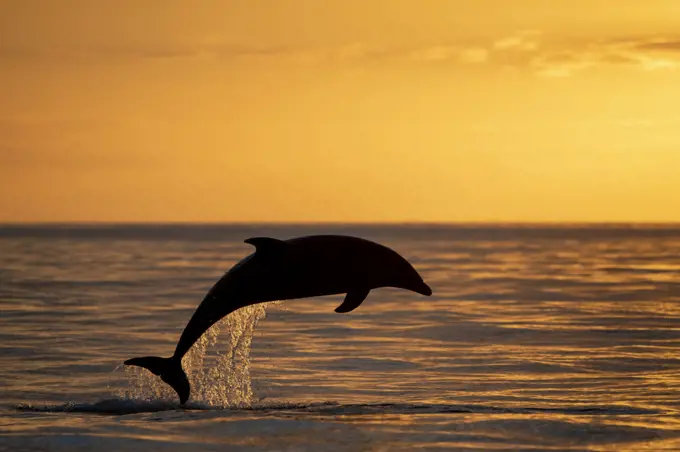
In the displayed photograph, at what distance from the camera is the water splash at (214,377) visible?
20.1 m

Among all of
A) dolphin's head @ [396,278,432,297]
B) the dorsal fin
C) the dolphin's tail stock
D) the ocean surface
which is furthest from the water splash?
dolphin's head @ [396,278,432,297]

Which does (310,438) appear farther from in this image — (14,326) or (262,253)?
(14,326)

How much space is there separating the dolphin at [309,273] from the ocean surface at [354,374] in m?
1.71

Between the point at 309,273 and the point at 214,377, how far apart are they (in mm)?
7429

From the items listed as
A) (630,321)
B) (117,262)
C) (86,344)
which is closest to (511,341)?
(630,321)

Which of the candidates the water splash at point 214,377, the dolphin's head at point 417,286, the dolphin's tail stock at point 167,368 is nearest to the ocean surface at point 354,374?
the water splash at point 214,377

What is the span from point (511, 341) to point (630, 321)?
631 centimetres

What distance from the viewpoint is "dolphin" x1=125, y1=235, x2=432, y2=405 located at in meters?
17.4

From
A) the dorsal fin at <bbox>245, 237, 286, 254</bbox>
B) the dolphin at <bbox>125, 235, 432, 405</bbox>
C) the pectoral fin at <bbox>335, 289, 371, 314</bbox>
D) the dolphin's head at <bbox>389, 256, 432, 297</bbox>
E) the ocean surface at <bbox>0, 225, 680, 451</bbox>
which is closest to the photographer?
the ocean surface at <bbox>0, 225, 680, 451</bbox>

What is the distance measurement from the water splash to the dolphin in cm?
113

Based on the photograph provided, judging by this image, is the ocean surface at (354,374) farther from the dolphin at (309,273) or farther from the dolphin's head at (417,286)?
the dolphin's head at (417,286)

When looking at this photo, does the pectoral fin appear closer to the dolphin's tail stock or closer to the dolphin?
the dolphin

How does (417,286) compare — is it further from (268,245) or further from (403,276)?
(268,245)

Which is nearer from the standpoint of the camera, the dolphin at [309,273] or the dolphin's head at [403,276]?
the dolphin at [309,273]
